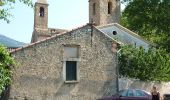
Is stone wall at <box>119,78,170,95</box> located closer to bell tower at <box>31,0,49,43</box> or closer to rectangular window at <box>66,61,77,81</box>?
rectangular window at <box>66,61,77,81</box>

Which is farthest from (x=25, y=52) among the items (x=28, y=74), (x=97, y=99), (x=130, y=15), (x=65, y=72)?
(x=130, y=15)

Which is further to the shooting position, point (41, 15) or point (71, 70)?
point (41, 15)

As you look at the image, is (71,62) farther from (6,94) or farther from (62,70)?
(6,94)

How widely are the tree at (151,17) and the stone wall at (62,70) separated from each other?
39.8 ft

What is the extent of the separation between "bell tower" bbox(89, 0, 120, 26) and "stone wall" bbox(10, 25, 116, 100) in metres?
26.2

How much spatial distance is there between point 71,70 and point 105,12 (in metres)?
28.6

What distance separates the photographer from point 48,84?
26.4 m

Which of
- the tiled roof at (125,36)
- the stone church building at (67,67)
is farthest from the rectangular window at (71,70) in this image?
the tiled roof at (125,36)

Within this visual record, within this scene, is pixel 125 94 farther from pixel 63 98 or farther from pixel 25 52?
pixel 25 52

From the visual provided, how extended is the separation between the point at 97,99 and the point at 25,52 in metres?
5.77

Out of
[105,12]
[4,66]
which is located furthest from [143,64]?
[105,12]

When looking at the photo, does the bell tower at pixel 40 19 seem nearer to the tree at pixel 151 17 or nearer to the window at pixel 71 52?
the tree at pixel 151 17

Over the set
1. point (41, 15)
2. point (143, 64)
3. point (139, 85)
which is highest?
point (41, 15)

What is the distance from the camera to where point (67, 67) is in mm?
27594
